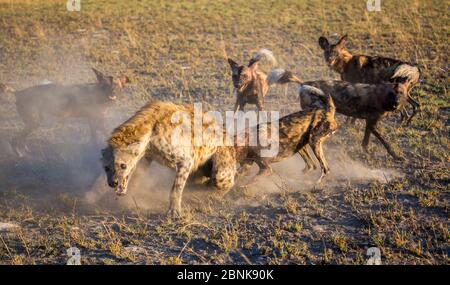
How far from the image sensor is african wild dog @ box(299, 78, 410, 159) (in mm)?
8695

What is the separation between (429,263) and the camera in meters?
5.48

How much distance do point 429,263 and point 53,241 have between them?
165 inches

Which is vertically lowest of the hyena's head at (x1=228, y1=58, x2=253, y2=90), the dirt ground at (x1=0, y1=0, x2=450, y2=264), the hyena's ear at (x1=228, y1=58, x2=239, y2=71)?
the dirt ground at (x1=0, y1=0, x2=450, y2=264)

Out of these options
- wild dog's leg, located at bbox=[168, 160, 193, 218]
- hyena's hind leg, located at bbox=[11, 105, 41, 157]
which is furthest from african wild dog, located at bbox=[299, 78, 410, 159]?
hyena's hind leg, located at bbox=[11, 105, 41, 157]

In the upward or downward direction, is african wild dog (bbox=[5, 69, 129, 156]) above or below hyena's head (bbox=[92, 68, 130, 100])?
below

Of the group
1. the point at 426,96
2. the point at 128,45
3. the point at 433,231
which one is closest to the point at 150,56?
the point at 128,45

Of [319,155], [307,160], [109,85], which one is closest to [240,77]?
[109,85]

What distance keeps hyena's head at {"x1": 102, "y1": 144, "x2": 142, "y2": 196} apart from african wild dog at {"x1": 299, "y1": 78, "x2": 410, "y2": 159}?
3.44 meters

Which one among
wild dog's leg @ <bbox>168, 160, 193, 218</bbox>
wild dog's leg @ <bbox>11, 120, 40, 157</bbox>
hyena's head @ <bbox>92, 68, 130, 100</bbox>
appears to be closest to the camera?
wild dog's leg @ <bbox>168, 160, 193, 218</bbox>

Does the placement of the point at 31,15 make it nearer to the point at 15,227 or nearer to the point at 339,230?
the point at 15,227

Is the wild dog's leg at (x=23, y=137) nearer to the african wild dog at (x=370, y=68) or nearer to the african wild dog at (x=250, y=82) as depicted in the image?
the african wild dog at (x=250, y=82)

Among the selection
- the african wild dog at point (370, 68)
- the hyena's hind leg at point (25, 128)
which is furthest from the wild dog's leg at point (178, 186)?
the african wild dog at point (370, 68)

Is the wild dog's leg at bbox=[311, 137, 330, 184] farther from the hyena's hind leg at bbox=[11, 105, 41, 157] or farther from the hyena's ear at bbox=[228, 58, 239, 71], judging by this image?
the hyena's hind leg at bbox=[11, 105, 41, 157]

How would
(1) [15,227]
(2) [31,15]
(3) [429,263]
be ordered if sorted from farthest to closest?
(2) [31,15] < (1) [15,227] < (3) [429,263]
